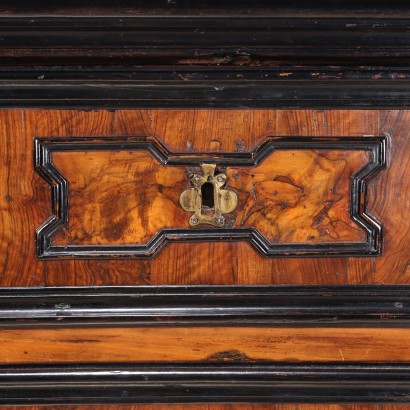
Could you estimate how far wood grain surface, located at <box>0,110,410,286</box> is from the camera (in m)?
0.64

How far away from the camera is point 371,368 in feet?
2.26

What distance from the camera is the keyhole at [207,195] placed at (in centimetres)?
66

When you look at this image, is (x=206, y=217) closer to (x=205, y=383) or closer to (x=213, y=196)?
(x=213, y=196)

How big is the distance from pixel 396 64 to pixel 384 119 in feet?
0.19

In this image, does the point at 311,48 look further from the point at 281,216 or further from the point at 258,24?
the point at 281,216

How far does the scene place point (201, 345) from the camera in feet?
2.24

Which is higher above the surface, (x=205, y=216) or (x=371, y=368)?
(x=205, y=216)

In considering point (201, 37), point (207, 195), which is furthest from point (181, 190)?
point (201, 37)

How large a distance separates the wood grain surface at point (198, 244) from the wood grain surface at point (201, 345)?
59 mm

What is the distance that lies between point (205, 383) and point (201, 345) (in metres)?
0.05

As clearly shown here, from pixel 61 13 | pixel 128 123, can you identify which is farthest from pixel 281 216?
pixel 61 13

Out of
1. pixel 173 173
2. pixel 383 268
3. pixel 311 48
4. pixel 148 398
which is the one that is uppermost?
pixel 311 48

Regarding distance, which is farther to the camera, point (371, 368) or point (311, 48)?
point (371, 368)

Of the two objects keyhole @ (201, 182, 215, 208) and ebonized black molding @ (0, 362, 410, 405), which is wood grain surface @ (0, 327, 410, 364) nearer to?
ebonized black molding @ (0, 362, 410, 405)
